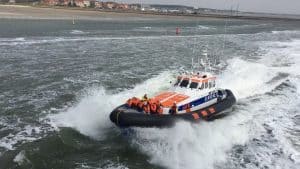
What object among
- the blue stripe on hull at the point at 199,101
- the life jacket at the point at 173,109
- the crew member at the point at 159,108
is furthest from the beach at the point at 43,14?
the life jacket at the point at 173,109

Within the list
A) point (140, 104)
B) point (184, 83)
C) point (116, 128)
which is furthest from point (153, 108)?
point (184, 83)

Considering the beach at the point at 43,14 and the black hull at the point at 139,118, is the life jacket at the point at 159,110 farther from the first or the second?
the beach at the point at 43,14

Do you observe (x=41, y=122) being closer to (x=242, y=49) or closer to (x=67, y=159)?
(x=67, y=159)

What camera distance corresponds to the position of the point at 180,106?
14461 millimetres

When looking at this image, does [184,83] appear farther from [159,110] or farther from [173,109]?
[159,110]

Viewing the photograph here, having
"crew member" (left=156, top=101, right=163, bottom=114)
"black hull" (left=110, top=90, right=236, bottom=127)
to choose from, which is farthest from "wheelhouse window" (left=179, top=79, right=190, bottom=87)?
"crew member" (left=156, top=101, right=163, bottom=114)

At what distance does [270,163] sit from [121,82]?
1132 cm

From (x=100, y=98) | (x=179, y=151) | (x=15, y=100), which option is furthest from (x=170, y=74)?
(x=179, y=151)

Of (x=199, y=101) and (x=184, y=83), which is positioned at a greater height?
(x=184, y=83)

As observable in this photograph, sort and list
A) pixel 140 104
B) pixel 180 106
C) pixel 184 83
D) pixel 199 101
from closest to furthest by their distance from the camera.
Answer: pixel 140 104 < pixel 180 106 < pixel 199 101 < pixel 184 83

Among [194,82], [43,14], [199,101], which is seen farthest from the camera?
[43,14]

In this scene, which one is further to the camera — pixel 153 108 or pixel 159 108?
pixel 159 108

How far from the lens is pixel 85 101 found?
55.4 ft

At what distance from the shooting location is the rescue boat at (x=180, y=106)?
43.8ft
